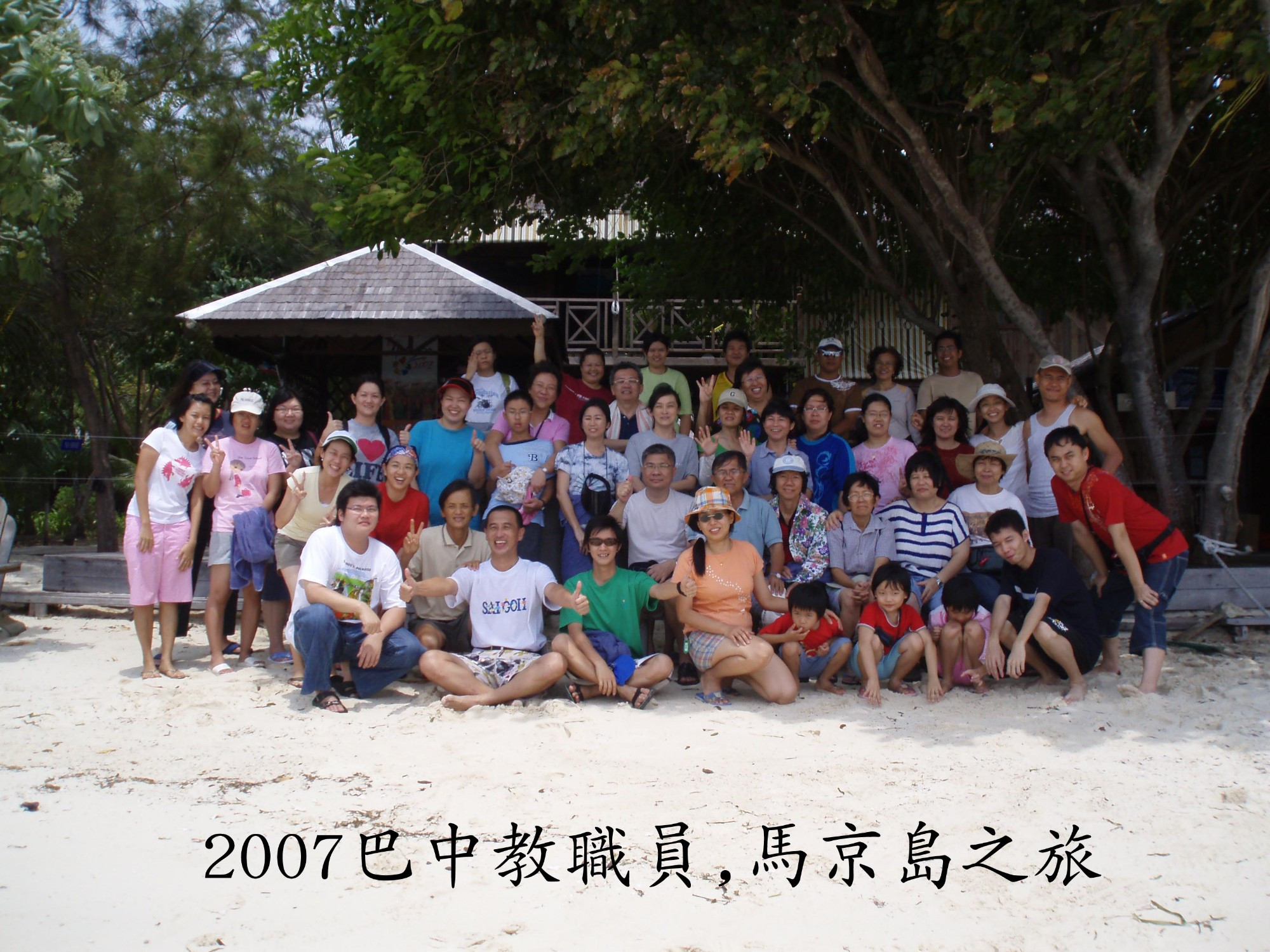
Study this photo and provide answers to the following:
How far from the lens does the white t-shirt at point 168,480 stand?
5.99m

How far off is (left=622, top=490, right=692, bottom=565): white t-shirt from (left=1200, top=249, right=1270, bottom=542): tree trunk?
13.5ft

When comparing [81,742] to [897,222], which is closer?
[81,742]

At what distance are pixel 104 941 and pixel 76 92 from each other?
14.0 ft

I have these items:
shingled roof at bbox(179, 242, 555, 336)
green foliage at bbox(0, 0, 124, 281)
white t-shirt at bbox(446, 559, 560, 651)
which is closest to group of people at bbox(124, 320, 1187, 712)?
white t-shirt at bbox(446, 559, 560, 651)

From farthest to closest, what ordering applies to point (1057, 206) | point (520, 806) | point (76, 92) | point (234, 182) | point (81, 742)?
point (234, 182) → point (1057, 206) → point (76, 92) → point (81, 742) → point (520, 806)

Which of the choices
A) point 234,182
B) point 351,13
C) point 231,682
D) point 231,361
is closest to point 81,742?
point 231,682

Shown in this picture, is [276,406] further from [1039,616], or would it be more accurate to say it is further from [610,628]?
[1039,616]

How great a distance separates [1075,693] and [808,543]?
1634 millimetres

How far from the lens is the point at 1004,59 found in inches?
248

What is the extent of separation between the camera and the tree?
6305 mm

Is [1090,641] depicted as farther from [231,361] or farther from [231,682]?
[231,361]

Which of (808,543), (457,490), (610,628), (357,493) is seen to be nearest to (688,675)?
(610,628)

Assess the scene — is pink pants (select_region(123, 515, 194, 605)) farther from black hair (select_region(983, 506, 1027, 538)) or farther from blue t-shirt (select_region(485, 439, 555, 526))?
black hair (select_region(983, 506, 1027, 538))

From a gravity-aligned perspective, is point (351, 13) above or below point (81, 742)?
above
